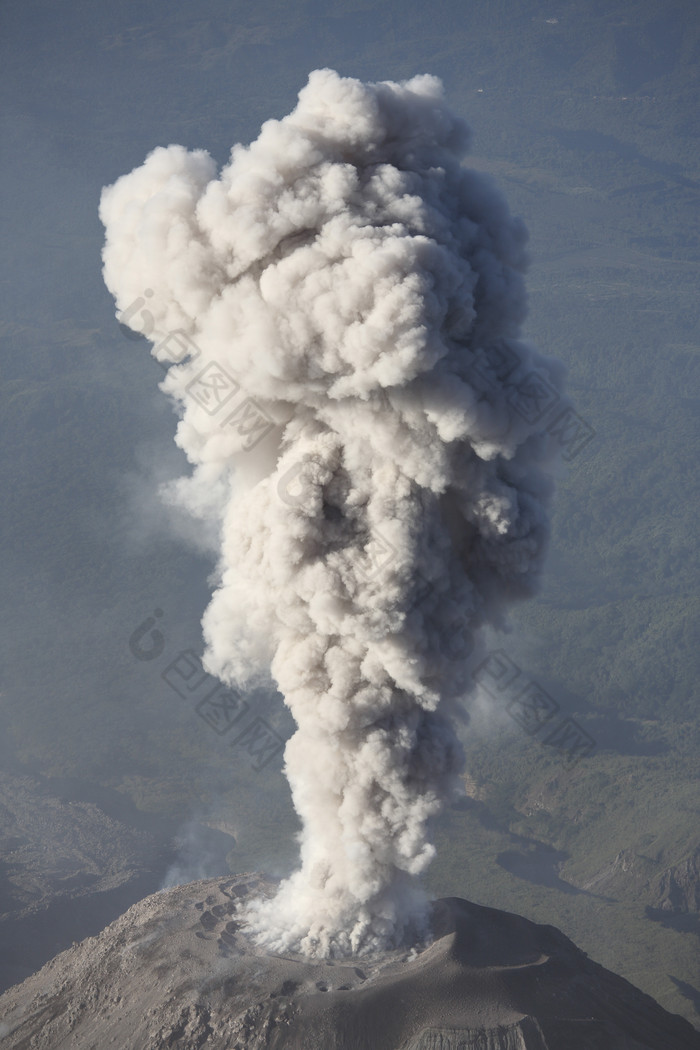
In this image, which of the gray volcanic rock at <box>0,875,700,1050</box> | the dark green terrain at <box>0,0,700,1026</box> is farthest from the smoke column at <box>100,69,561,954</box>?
the dark green terrain at <box>0,0,700,1026</box>

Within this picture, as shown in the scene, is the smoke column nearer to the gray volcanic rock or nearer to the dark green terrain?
the gray volcanic rock

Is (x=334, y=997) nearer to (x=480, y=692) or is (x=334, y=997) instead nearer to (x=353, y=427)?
(x=353, y=427)

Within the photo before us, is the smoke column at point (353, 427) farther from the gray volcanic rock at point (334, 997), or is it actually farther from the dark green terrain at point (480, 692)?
the dark green terrain at point (480, 692)

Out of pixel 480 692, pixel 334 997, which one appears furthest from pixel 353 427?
pixel 480 692

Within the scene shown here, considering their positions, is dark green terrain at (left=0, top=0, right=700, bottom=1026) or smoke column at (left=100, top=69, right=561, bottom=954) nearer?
smoke column at (left=100, top=69, right=561, bottom=954)

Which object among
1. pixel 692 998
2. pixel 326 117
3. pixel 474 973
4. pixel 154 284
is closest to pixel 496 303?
pixel 326 117

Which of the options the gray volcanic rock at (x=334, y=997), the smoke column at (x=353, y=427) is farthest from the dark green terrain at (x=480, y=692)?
the smoke column at (x=353, y=427)
